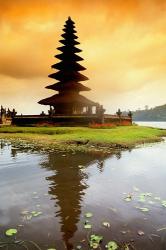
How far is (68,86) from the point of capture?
38.5 m

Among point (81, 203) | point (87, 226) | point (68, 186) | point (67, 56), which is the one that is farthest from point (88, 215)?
point (67, 56)

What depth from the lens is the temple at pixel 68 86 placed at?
124 ft

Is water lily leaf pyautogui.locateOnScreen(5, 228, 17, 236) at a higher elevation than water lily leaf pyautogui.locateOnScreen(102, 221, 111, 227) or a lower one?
higher

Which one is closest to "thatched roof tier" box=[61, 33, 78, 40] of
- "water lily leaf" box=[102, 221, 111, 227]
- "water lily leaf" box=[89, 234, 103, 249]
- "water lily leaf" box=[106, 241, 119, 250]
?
"water lily leaf" box=[102, 221, 111, 227]

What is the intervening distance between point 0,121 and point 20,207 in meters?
38.1

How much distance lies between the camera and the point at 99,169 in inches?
424

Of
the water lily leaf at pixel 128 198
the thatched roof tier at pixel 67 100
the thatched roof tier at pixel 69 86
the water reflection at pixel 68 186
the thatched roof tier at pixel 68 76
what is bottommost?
the water lily leaf at pixel 128 198

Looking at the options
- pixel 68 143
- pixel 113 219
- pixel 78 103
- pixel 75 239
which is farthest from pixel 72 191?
pixel 78 103

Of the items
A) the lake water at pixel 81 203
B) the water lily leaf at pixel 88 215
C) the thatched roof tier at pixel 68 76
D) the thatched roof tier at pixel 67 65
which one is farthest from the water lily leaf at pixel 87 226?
the thatched roof tier at pixel 67 65

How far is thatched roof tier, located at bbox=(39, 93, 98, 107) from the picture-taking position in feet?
121

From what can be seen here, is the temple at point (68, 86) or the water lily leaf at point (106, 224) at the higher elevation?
the temple at point (68, 86)

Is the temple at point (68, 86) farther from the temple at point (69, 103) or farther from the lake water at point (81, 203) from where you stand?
the lake water at point (81, 203)

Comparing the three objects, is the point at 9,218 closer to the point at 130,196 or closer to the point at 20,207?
the point at 20,207

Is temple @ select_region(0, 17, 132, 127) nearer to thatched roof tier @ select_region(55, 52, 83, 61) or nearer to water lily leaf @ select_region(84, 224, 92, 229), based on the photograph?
thatched roof tier @ select_region(55, 52, 83, 61)
